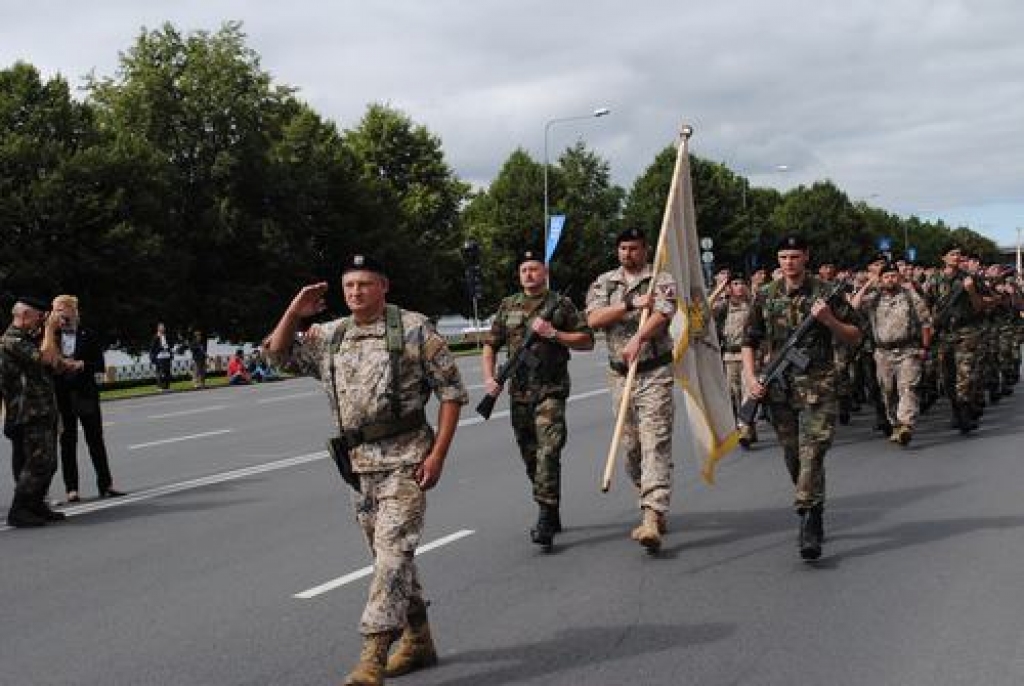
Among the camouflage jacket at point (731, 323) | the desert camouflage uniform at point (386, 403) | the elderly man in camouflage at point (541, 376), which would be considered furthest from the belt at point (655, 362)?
the camouflage jacket at point (731, 323)

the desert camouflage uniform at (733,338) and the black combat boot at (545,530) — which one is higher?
the desert camouflage uniform at (733,338)

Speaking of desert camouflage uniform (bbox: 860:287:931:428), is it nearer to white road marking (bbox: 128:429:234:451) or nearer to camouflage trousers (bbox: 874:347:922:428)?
camouflage trousers (bbox: 874:347:922:428)

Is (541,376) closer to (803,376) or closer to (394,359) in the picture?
(803,376)

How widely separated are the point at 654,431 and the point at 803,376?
0.94 metres

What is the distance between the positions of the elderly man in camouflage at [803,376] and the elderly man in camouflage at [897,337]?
5139 mm

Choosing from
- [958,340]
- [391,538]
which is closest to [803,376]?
[391,538]

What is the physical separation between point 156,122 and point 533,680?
45309 millimetres

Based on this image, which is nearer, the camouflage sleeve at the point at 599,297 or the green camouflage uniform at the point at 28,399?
the camouflage sleeve at the point at 599,297

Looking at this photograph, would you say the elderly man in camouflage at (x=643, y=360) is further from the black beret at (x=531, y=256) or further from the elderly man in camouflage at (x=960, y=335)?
the elderly man in camouflage at (x=960, y=335)

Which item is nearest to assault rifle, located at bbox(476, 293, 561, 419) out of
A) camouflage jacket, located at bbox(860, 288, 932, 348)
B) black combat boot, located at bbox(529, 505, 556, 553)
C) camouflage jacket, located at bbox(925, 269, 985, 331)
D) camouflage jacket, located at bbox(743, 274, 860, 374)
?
black combat boot, located at bbox(529, 505, 556, 553)

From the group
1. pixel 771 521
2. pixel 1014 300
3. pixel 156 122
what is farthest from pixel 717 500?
pixel 156 122

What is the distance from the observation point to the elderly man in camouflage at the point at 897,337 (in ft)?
39.4

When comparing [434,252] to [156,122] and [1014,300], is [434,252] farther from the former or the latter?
[1014,300]

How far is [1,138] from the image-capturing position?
3706 centimetres
